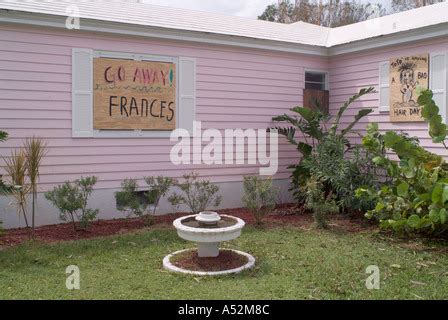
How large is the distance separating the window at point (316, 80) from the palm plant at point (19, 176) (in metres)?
6.47

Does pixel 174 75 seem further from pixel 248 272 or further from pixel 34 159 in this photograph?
pixel 248 272

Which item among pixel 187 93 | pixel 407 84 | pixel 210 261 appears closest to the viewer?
pixel 210 261

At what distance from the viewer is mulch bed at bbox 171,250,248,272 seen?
18.2 ft

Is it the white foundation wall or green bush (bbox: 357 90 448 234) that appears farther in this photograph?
the white foundation wall

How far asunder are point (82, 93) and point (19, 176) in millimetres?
1821

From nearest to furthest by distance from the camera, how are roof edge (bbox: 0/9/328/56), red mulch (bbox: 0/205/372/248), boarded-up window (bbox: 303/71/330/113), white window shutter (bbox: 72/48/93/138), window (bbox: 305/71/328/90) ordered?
red mulch (bbox: 0/205/372/248) → roof edge (bbox: 0/9/328/56) → white window shutter (bbox: 72/48/93/138) → boarded-up window (bbox: 303/71/330/113) → window (bbox: 305/71/328/90)

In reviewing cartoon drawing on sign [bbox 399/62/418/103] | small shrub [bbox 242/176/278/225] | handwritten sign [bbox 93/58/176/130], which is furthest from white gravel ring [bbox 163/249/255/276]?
cartoon drawing on sign [bbox 399/62/418/103]

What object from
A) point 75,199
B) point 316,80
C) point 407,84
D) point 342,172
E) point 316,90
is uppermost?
point 316,80

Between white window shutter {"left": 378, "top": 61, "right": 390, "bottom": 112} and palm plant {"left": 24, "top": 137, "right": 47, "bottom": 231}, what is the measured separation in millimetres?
6638

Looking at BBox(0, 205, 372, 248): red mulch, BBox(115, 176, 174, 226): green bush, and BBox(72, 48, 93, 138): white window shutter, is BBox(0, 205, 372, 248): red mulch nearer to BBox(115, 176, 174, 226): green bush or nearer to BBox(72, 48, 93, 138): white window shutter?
BBox(115, 176, 174, 226): green bush

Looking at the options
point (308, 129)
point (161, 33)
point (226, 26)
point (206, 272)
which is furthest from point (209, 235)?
point (226, 26)

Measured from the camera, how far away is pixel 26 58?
7781 mm

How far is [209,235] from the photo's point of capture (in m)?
5.38

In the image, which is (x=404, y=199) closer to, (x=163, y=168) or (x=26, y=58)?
(x=163, y=168)
